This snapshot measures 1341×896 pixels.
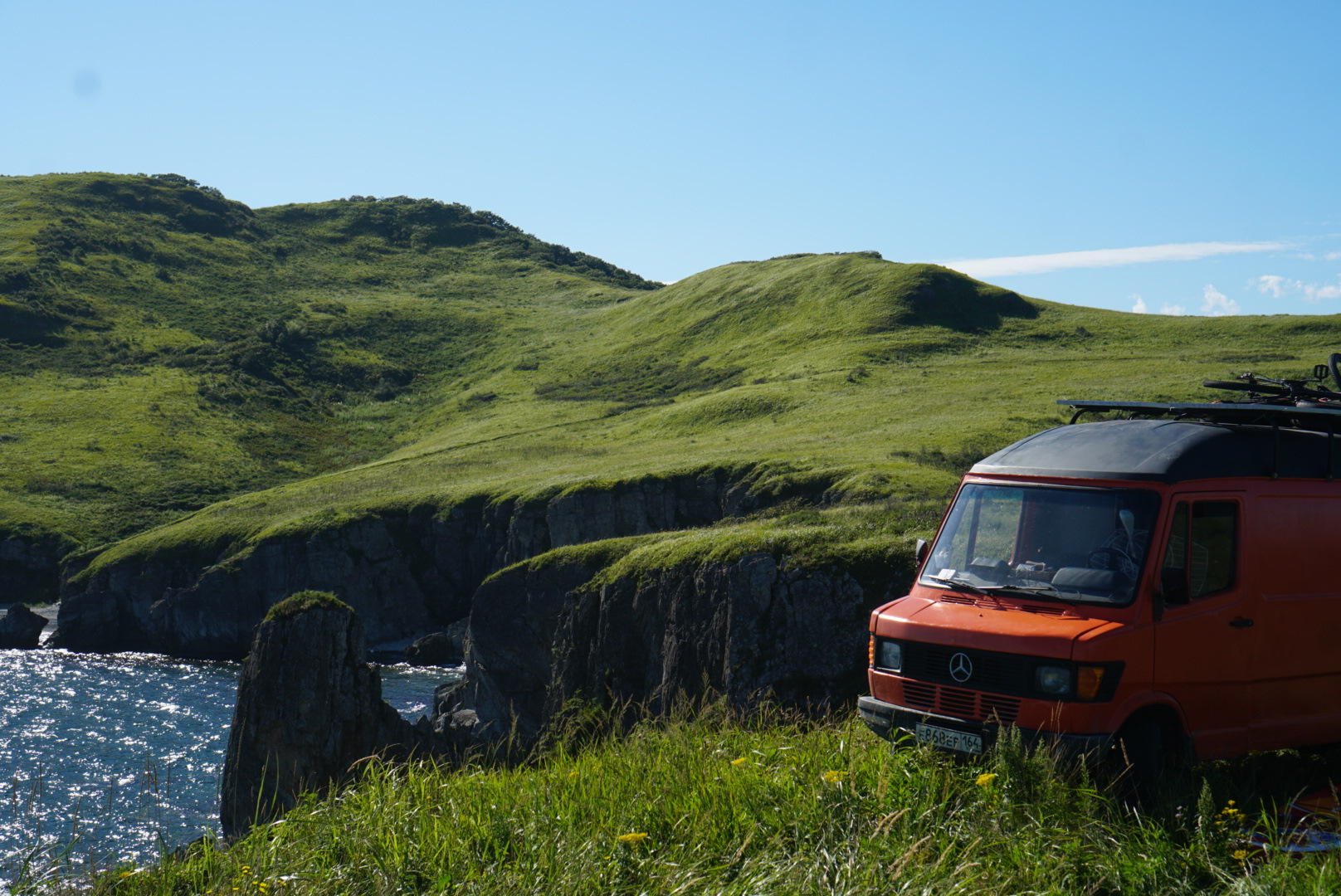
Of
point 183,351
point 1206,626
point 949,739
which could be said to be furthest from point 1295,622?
point 183,351

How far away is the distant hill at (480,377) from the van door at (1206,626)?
17.2 metres

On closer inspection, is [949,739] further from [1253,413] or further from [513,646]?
[513,646]

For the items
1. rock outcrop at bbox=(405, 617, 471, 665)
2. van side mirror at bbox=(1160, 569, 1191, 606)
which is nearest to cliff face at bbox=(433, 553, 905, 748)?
van side mirror at bbox=(1160, 569, 1191, 606)

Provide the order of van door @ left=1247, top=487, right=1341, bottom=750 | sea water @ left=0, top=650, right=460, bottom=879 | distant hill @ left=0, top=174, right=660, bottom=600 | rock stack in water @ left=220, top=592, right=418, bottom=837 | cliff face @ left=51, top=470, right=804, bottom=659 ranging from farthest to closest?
distant hill @ left=0, top=174, right=660, bottom=600 → cliff face @ left=51, top=470, right=804, bottom=659 → sea water @ left=0, top=650, right=460, bottom=879 → rock stack in water @ left=220, top=592, right=418, bottom=837 → van door @ left=1247, top=487, right=1341, bottom=750

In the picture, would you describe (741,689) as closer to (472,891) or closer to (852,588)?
(852,588)

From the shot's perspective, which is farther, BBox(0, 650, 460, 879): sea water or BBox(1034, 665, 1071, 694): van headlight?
BBox(0, 650, 460, 879): sea water

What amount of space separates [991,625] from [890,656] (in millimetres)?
1177

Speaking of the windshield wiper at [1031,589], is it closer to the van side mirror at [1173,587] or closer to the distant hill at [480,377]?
the van side mirror at [1173,587]

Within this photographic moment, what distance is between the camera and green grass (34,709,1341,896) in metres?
6.70

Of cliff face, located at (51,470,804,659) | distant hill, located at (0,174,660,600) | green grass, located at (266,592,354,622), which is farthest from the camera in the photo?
distant hill, located at (0,174,660,600)

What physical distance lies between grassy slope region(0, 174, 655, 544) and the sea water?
2782 cm

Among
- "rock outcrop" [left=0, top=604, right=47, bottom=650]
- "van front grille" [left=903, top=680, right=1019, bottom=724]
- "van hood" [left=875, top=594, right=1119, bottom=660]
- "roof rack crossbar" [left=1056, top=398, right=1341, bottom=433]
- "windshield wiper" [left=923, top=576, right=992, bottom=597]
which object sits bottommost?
"rock outcrop" [left=0, top=604, right=47, bottom=650]

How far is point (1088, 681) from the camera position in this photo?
9070 mm

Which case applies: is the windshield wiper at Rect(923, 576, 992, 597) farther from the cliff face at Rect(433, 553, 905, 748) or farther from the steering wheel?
the cliff face at Rect(433, 553, 905, 748)
